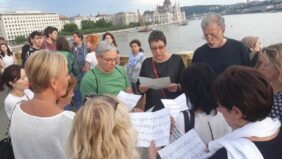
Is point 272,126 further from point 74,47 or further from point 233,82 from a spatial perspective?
point 74,47

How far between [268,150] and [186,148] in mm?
523

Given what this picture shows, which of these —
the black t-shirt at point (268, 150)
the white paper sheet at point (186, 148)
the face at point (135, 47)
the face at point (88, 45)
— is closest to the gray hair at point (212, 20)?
the white paper sheet at point (186, 148)

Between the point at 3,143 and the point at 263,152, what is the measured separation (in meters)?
1.81

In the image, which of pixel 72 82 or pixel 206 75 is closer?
pixel 206 75

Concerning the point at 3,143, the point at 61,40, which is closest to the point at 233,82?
the point at 3,143

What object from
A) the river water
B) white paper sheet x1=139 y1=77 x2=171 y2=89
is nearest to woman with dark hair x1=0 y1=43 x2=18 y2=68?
white paper sheet x1=139 y1=77 x2=171 y2=89

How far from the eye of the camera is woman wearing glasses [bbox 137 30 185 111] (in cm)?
343

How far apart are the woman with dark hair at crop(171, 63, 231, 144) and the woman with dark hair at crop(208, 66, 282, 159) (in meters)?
0.39

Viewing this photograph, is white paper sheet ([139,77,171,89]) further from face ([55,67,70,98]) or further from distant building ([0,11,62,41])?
distant building ([0,11,62,41])

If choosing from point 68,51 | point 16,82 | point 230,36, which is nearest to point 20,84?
point 16,82

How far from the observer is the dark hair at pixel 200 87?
80.1 inches

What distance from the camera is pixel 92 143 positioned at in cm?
148

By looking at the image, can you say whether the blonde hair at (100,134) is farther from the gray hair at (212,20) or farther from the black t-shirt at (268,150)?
the gray hair at (212,20)

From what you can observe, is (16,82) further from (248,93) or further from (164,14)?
(164,14)
